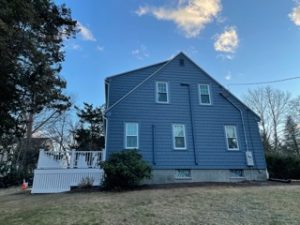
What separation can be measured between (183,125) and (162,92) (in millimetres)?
2443

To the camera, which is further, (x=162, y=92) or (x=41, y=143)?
(x=41, y=143)

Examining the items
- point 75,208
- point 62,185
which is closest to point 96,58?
point 62,185

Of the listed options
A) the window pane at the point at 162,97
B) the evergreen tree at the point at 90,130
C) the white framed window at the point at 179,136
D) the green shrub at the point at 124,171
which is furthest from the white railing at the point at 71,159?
the evergreen tree at the point at 90,130

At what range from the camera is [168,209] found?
7.60 m

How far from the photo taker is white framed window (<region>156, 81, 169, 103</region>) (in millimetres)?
15284

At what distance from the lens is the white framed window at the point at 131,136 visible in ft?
45.8

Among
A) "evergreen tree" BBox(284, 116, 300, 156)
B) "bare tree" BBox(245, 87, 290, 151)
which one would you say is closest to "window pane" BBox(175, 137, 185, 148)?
"bare tree" BBox(245, 87, 290, 151)

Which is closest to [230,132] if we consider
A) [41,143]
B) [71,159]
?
[71,159]

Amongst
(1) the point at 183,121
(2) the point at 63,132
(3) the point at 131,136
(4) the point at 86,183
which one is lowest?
(4) the point at 86,183

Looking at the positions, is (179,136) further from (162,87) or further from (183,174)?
(162,87)

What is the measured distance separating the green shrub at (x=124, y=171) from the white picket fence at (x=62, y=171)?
147 cm

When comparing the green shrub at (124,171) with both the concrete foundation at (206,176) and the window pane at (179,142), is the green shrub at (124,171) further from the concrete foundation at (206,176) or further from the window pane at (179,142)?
the window pane at (179,142)

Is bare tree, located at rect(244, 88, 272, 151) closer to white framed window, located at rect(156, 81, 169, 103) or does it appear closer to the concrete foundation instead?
the concrete foundation

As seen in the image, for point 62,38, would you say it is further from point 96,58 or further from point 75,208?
point 75,208
